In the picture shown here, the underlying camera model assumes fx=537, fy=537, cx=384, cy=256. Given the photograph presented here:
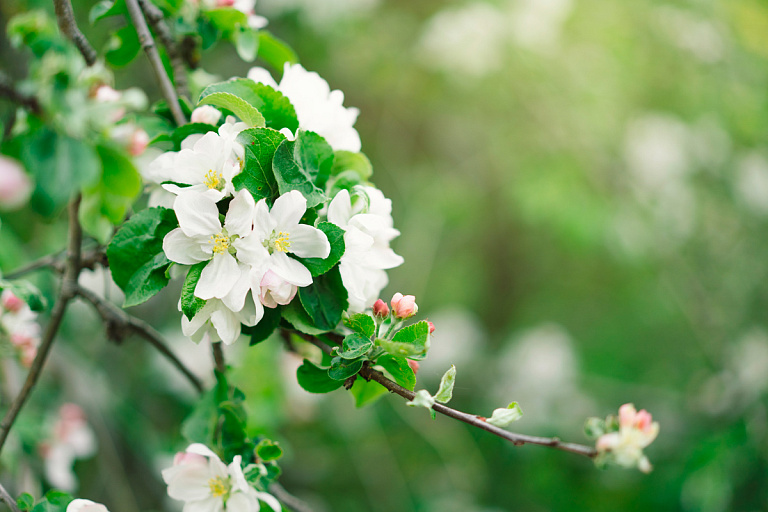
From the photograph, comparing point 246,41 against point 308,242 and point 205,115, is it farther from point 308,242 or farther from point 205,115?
point 308,242

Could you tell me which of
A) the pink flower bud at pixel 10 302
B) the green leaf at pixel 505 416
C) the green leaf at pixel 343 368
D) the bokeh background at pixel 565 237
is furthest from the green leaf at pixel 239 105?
the bokeh background at pixel 565 237

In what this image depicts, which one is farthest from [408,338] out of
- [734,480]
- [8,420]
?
[734,480]

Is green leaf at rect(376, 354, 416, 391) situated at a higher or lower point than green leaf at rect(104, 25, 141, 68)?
lower

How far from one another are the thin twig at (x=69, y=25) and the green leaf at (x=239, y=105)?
19cm

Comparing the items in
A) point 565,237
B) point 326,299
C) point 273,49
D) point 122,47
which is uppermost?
point 565,237

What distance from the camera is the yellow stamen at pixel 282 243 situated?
486mm

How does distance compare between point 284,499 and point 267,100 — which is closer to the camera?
point 267,100

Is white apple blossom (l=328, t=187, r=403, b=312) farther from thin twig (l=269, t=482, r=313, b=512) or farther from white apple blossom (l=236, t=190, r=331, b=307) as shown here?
thin twig (l=269, t=482, r=313, b=512)

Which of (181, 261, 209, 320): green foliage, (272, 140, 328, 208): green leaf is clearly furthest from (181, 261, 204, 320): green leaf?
(272, 140, 328, 208): green leaf

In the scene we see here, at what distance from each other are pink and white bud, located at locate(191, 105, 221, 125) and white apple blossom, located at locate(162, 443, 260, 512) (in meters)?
0.33

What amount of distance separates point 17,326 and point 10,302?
0.14 feet

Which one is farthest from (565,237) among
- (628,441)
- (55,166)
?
(55,166)

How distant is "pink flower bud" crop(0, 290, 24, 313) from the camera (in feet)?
2.39

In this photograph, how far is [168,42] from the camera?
681mm
